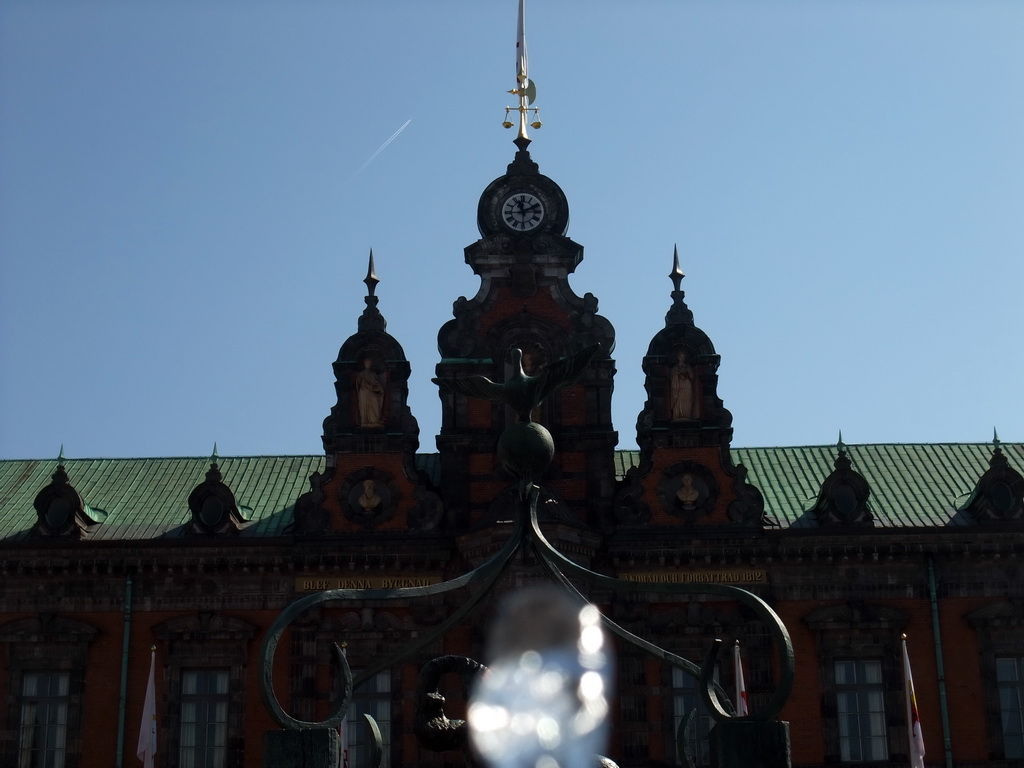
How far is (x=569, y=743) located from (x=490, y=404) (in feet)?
82.5

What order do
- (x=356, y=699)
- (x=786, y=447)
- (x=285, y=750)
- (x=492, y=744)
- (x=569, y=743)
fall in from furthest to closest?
(x=786, y=447) → (x=356, y=699) → (x=569, y=743) → (x=492, y=744) → (x=285, y=750)

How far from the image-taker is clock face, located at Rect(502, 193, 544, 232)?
42.7 m

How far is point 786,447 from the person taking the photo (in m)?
46.4

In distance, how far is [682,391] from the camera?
135ft

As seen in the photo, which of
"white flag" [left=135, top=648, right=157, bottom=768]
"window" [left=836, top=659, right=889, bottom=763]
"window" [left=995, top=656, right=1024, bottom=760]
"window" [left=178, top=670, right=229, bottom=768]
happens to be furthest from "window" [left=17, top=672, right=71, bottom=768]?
"window" [left=995, top=656, right=1024, bottom=760]

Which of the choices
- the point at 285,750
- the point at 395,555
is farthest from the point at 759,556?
the point at 285,750

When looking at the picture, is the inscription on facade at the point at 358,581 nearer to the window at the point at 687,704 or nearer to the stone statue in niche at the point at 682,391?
the window at the point at 687,704

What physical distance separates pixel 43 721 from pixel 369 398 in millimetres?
11475

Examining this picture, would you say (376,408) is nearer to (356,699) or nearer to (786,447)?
(356,699)

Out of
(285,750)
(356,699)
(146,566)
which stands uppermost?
(146,566)

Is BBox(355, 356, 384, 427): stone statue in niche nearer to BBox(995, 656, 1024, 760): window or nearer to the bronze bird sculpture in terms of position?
BBox(995, 656, 1024, 760): window

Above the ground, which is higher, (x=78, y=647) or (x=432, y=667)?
(x=78, y=647)

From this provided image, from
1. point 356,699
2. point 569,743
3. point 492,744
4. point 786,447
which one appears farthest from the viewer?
point 786,447

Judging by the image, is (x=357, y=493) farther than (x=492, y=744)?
Yes
